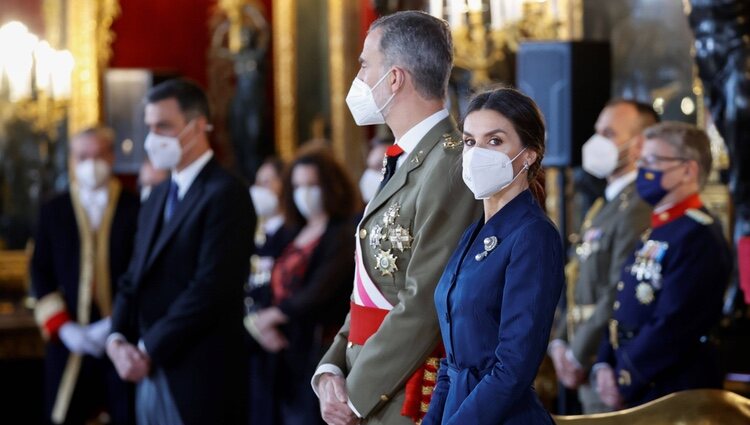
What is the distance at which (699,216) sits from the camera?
414 cm

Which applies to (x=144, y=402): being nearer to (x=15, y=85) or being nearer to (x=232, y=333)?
(x=232, y=333)

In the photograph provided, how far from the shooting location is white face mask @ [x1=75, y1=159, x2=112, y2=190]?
594cm

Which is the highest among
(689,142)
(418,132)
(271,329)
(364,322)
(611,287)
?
(418,132)

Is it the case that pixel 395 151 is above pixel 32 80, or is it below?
below

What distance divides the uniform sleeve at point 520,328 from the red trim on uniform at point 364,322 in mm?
505

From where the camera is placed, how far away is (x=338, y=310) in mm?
5648

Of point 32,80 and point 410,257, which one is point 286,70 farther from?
point 410,257

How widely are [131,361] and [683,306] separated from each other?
1789mm

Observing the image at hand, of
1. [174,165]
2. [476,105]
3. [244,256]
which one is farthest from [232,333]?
[476,105]

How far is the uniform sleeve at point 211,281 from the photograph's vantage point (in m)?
4.05

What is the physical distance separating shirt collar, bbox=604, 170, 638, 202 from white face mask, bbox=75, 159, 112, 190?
7.98 ft

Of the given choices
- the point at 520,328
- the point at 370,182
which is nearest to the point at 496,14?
the point at 370,182

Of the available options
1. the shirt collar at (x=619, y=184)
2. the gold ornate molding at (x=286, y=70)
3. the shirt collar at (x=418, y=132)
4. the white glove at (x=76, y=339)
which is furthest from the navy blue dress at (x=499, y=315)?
the gold ornate molding at (x=286, y=70)

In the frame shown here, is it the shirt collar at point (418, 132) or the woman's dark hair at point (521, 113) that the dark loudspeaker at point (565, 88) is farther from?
the woman's dark hair at point (521, 113)
